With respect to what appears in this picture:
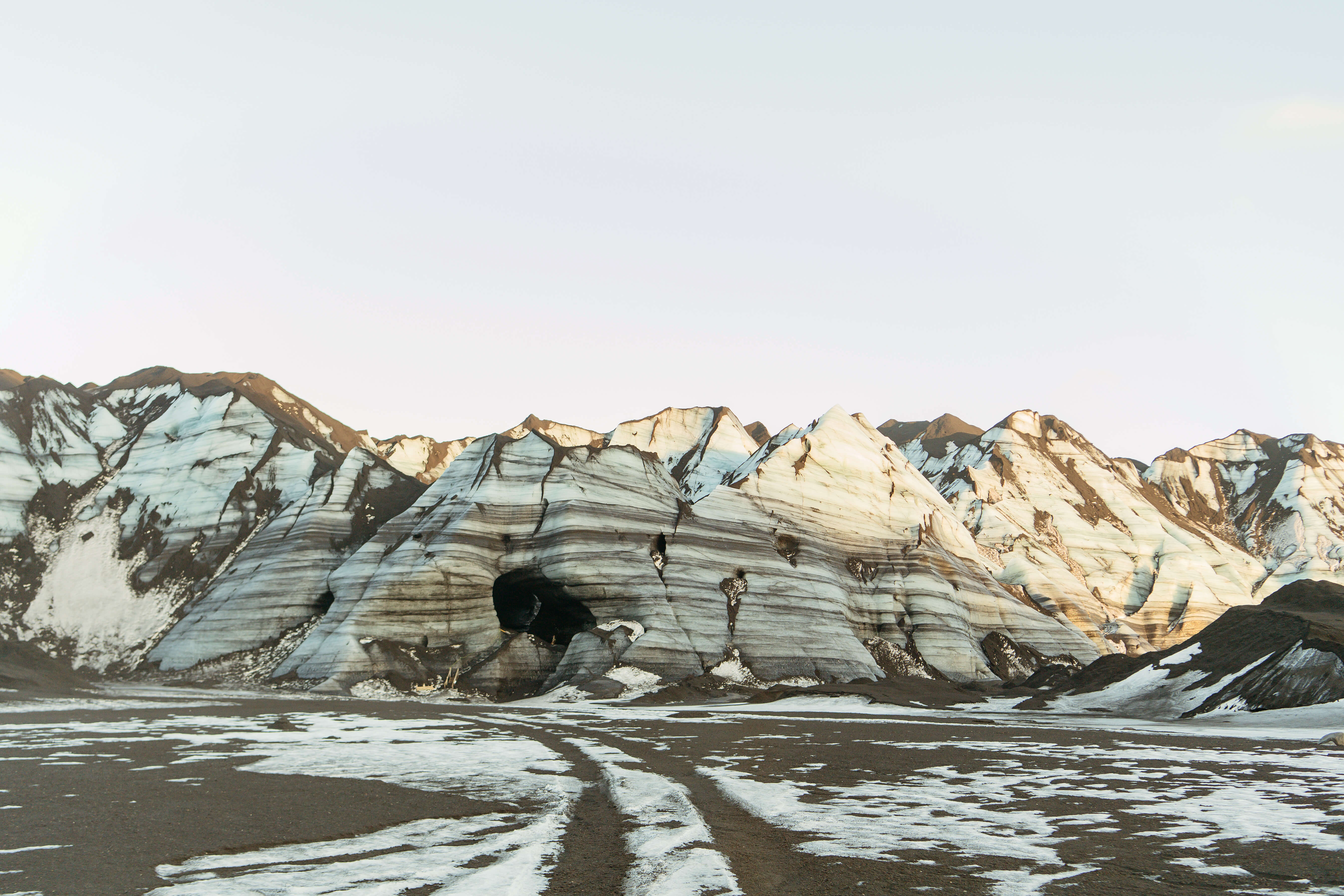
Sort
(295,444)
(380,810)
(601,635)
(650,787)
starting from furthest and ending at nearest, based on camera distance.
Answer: (295,444), (601,635), (650,787), (380,810)

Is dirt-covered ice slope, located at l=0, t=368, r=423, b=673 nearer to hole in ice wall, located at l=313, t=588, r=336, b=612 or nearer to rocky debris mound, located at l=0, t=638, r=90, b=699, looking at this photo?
hole in ice wall, located at l=313, t=588, r=336, b=612

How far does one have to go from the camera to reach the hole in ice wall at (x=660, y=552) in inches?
2066

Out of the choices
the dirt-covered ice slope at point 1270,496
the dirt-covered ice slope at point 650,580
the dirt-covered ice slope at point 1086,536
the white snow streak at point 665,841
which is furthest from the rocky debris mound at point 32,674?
the dirt-covered ice slope at point 1270,496

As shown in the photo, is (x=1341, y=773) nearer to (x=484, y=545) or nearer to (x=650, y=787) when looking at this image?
(x=650, y=787)

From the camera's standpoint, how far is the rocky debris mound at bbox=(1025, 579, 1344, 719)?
33469 millimetres

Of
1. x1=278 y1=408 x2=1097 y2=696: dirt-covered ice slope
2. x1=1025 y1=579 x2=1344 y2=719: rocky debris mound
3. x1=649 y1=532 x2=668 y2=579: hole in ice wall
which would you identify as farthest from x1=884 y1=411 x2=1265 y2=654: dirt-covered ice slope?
→ x1=649 y1=532 x2=668 y2=579: hole in ice wall

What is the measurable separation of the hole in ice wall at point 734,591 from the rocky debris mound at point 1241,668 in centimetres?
1661

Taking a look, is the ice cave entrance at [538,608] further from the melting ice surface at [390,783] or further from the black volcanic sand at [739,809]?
the black volcanic sand at [739,809]

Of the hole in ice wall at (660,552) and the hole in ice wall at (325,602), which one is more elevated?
the hole in ice wall at (660,552)

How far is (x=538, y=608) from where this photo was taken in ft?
186

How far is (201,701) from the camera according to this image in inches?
1478

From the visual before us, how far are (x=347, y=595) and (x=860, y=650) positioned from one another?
2935 centimetres

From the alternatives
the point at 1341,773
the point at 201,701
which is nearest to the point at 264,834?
the point at 1341,773

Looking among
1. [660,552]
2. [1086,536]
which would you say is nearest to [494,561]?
[660,552]
